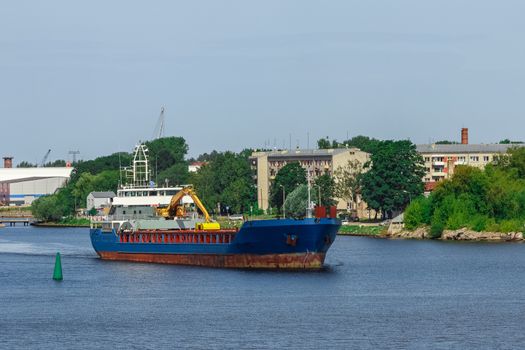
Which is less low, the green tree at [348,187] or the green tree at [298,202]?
the green tree at [348,187]

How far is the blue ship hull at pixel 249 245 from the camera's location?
3423 inches

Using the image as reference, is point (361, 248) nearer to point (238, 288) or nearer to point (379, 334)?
point (238, 288)

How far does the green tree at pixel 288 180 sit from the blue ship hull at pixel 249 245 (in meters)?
93.0

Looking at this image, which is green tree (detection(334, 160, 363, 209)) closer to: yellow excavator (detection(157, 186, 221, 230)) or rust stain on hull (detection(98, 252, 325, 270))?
yellow excavator (detection(157, 186, 221, 230))

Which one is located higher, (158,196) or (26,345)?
(158,196)

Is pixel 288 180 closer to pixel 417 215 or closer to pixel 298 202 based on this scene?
pixel 298 202

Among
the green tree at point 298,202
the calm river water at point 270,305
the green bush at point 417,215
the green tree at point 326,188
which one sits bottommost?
the calm river water at point 270,305

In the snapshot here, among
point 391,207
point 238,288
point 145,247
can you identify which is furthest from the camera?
point 391,207

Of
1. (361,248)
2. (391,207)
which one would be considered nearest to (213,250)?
(361,248)

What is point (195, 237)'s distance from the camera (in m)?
95.7

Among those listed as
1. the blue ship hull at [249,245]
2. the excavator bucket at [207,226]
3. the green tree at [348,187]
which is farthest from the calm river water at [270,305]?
the green tree at [348,187]

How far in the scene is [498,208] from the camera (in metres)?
140

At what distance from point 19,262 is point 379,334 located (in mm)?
53072

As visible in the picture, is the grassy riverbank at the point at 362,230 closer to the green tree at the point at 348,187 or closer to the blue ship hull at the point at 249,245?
the green tree at the point at 348,187
